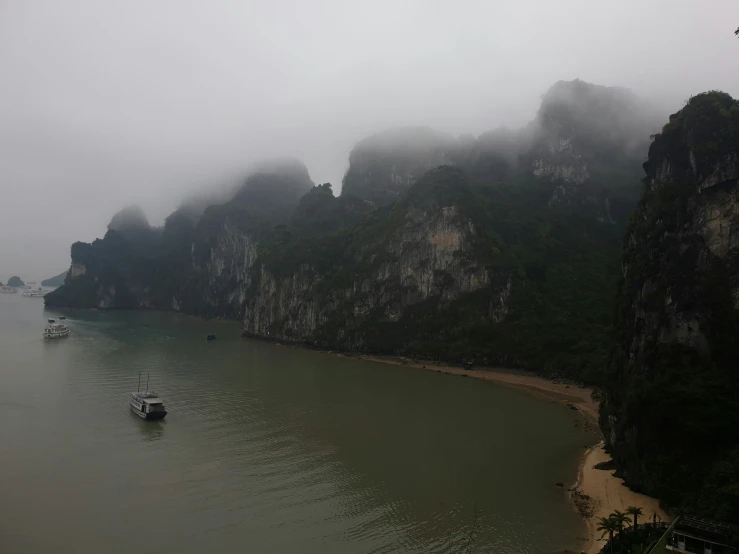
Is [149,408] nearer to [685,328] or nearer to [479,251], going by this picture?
A: [685,328]

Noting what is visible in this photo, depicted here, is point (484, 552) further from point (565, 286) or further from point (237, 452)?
point (565, 286)

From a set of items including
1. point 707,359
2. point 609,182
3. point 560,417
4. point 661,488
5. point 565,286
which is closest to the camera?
point 661,488

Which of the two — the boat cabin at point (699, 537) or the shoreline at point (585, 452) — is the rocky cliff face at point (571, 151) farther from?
the boat cabin at point (699, 537)

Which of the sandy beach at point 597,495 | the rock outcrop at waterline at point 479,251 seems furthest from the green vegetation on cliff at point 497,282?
the sandy beach at point 597,495

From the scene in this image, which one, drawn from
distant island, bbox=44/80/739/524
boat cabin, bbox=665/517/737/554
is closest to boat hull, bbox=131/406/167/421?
distant island, bbox=44/80/739/524

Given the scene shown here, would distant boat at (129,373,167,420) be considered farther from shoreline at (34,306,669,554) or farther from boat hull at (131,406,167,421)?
shoreline at (34,306,669,554)

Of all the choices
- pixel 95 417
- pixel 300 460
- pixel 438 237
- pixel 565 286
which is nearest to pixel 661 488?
pixel 300 460
